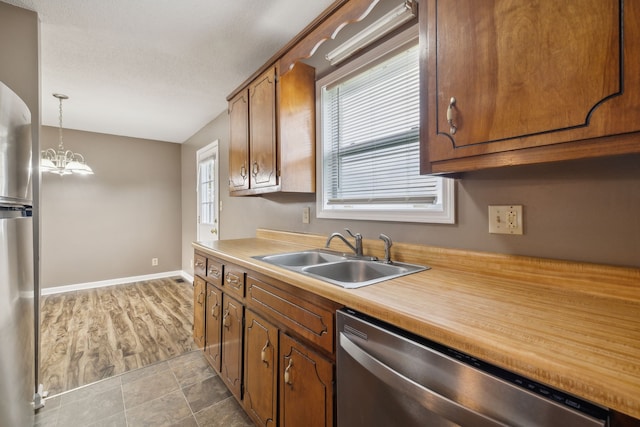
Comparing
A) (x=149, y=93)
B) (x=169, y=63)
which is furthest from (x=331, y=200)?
(x=149, y=93)

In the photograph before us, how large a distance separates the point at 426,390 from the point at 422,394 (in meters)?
0.02

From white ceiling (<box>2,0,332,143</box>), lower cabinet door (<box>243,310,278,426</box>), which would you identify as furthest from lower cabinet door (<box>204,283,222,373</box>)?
white ceiling (<box>2,0,332,143</box>)

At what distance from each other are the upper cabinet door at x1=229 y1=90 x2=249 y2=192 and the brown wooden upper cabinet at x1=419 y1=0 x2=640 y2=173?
158cm

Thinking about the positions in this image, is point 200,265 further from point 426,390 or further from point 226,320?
point 426,390

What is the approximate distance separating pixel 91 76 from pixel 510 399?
11.4 feet

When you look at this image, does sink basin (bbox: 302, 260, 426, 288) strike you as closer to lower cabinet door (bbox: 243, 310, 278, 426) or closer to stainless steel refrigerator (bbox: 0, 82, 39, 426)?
lower cabinet door (bbox: 243, 310, 278, 426)

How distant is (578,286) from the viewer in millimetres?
914

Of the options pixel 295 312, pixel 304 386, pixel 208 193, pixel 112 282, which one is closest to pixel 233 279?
pixel 295 312

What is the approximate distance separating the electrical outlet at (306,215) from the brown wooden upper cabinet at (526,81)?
118 cm

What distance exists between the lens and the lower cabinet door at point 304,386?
3.28 ft

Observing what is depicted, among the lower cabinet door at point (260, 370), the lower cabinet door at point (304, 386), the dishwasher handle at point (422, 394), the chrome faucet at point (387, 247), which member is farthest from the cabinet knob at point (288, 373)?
the chrome faucet at point (387, 247)

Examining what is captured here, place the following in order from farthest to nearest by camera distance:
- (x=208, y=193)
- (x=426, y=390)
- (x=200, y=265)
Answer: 1. (x=208, y=193)
2. (x=200, y=265)
3. (x=426, y=390)

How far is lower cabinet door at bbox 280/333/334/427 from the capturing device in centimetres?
100

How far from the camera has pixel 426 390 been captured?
0.67 m
